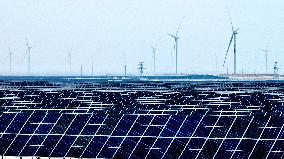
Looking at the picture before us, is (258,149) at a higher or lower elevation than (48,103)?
lower

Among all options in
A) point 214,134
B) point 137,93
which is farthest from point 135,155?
point 137,93

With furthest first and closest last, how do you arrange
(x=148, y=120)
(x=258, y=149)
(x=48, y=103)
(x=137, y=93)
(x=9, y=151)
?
(x=137, y=93), (x=48, y=103), (x=148, y=120), (x=9, y=151), (x=258, y=149)

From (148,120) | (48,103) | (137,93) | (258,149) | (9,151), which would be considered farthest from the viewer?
(137,93)

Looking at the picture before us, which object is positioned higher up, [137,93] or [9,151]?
[137,93]

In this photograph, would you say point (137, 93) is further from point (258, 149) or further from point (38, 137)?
point (258, 149)

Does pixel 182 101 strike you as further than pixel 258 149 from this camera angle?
Yes

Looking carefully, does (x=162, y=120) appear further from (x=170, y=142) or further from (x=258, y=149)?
(x=258, y=149)

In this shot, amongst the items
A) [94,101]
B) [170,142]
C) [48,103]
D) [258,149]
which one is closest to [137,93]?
[94,101]

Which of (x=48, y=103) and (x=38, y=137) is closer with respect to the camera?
(x=38, y=137)

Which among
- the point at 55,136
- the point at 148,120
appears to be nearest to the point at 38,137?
the point at 55,136
